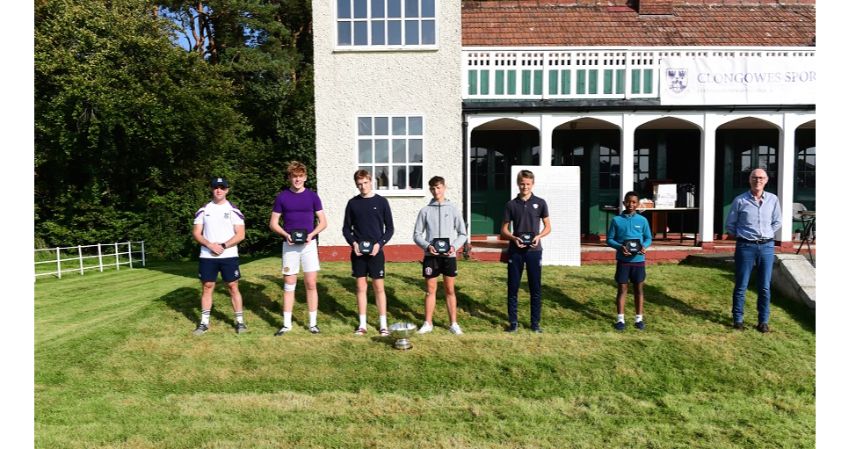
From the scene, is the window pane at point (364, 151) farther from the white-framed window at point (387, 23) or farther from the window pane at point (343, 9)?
the window pane at point (343, 9)

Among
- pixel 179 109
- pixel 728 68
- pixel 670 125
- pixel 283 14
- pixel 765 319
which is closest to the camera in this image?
pixel 765 319

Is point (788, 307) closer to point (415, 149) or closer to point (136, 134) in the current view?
point (415, 149)

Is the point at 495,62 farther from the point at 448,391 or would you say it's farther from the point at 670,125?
the point at 448,391

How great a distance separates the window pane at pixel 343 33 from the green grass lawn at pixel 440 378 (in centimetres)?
559

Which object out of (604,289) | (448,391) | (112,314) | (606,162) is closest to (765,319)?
(604,289)

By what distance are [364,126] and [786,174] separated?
30.3 feet

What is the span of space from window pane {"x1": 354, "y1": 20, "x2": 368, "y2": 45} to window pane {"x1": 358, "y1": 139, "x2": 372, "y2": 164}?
2.01m

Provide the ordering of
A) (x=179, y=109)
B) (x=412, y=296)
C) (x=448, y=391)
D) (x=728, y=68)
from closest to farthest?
(x=448, y=391)
(x=412, y=296)
(x=728, y=68)
(x=179, y=109)

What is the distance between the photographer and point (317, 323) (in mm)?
6812

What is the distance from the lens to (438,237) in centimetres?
617

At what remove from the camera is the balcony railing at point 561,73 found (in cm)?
1145

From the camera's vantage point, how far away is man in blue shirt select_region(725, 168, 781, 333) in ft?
20.5

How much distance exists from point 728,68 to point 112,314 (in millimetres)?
12570

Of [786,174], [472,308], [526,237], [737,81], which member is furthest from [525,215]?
[786,174]
